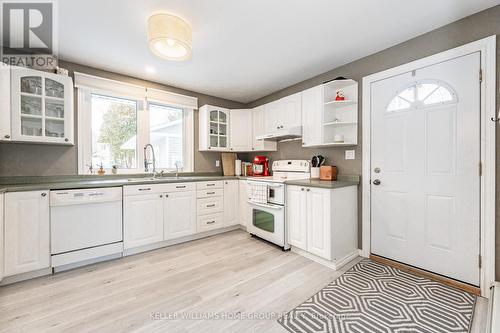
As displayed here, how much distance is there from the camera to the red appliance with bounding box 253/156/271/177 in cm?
393

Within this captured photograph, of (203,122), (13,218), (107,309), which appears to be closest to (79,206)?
(13,218)

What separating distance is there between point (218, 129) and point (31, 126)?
95.6 inches

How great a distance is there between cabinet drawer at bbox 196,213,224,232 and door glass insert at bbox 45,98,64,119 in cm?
217

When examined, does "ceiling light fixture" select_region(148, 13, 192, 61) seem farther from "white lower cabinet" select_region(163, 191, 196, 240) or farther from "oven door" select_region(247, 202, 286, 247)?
"oven door" select_region(247, 202, 286, 247)

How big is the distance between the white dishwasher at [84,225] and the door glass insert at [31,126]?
75 cm

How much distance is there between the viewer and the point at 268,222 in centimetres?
291

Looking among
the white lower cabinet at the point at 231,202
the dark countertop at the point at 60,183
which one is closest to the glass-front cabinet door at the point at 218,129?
the white lower cabinet at the point at 231,202

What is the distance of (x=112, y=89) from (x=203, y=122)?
1.40 metres

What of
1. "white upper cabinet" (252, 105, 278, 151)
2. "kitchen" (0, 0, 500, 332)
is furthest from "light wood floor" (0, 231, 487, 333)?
"white upper cabinet" (252, 105, 278, 151)

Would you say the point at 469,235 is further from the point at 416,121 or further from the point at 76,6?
the point at 76,6

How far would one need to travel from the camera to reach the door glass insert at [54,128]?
2.37m

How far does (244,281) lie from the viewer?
6.57 feet

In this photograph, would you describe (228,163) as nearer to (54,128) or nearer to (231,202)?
(231,202)

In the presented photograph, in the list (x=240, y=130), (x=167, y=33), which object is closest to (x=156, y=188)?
(x=167, y=33)
